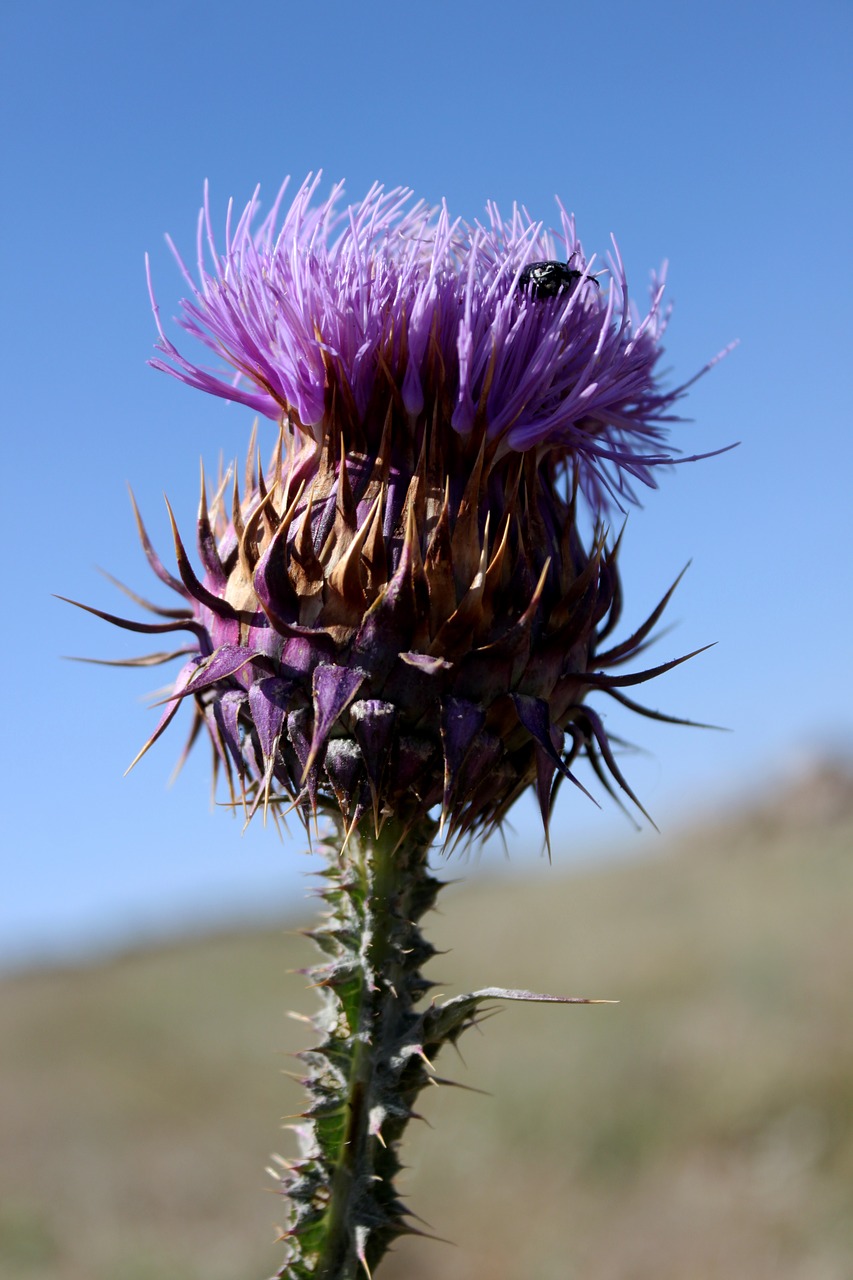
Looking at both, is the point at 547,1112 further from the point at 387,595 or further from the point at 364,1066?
the point at 387,595

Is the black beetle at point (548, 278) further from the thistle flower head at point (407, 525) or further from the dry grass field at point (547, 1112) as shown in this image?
the dry grass field at point (547, 1112)

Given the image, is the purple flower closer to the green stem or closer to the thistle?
the thistle

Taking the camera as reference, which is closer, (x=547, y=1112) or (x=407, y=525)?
(x=407, y=525)

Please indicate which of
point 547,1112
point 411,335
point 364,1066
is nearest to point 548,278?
point 411,335

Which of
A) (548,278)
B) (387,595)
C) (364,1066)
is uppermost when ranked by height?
(548,278)

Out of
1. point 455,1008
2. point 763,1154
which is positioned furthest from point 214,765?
point 763,1154

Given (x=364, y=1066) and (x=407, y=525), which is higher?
(x=407, y=525)
